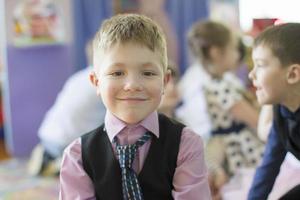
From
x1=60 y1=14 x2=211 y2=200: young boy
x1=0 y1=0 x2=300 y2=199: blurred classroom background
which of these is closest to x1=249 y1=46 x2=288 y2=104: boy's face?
x1=60 y1=14 x2=211 y2=200: young boy

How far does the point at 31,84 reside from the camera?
10.6 ft

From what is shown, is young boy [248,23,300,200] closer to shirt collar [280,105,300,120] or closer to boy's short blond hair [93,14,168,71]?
shirt collar [280,105,300,120]

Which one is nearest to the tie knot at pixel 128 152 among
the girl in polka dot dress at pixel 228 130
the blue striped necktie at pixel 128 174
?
the blue striped necktie at pixel 128 174

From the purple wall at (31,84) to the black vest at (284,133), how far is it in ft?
7.25

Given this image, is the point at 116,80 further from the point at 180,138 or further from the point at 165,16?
the point at 165,16

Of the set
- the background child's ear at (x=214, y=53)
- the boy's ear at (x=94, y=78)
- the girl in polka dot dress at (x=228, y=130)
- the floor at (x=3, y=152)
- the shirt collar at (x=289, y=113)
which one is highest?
the boy's ear at (x=94, y=78)

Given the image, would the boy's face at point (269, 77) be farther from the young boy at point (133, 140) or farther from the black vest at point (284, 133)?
the young boy at point (133, 140)

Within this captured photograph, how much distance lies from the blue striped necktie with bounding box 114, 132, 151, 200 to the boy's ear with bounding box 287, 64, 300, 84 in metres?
0.49

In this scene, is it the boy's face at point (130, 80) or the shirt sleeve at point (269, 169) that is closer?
the boy's face at point (130, 80)

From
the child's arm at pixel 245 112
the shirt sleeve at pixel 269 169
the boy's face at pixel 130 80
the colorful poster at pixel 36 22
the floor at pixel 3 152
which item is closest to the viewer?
the boy's face at pixel 130 80

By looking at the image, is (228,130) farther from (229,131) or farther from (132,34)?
(132,34)

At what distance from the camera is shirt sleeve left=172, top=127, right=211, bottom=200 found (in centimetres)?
107

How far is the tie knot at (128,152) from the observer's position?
41.4 inches

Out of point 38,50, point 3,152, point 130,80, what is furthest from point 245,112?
point 3,152
